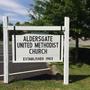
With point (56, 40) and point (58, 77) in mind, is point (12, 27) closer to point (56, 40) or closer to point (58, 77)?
point (56, 40)

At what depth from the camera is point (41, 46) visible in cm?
1061

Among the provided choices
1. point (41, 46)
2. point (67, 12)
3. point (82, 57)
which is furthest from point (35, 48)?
point (82, 57)

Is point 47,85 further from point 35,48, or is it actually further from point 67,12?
point 67,12

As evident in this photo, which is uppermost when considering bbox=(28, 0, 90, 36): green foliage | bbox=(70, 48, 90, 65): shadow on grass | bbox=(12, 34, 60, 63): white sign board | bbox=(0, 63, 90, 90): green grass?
bbox=(28, 0, 90, 36): green foliage

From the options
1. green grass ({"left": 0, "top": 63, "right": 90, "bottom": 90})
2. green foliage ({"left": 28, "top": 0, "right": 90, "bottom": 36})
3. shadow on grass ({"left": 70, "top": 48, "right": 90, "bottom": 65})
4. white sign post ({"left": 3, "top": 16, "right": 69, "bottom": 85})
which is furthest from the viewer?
shadow on grass ({"left": 70, "top": 48, "right": 90, "bottom": 65})

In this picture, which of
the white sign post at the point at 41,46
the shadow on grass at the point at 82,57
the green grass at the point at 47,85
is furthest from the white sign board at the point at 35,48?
the shadow on grass at the point at 82,57

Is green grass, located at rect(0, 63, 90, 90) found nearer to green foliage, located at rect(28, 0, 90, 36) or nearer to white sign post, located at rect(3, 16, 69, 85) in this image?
white sign post, located at rect(3, 16, 69, 85)

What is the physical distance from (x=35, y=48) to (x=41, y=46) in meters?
0.23

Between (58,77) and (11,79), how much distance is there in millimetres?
1991

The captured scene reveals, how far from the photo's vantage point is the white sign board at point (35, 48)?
414 inches

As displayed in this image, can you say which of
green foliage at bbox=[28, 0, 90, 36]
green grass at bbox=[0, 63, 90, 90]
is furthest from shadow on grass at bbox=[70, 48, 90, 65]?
green grass at bbox=[0, 63, 90, 90]

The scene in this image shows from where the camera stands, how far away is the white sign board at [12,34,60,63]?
10.5m

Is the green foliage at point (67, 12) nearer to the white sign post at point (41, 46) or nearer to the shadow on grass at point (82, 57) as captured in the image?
the shadow on grass at point (82, 57)

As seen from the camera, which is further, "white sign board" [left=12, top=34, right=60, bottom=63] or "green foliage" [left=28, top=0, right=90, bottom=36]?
"green foliage" [left=28, top=0, right=90, bottom=36]
